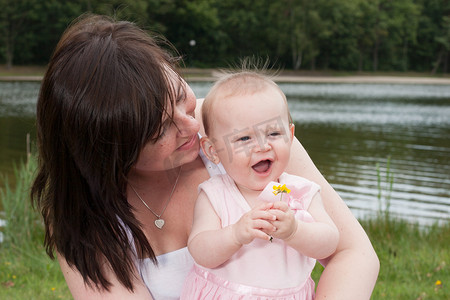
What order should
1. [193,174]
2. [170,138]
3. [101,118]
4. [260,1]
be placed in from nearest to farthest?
[101,118], [170,138], [193,174], [260,1]

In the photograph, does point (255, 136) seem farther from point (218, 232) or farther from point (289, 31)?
point (289, 31)

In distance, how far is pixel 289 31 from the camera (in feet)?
156

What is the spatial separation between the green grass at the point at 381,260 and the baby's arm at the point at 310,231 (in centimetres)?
169

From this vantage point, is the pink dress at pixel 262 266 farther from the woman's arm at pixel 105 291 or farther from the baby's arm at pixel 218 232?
the woman's arm at pixel 105 291

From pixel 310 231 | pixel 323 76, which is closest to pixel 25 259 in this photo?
pixel 310 231

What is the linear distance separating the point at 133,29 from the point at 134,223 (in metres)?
0.57

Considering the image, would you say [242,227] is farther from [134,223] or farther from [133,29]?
[133,29]

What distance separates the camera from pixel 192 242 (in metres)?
1.59

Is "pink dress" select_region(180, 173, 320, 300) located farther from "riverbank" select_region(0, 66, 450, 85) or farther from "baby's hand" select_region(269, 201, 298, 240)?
"riverbank" select_region(0, 66, 450, 85)

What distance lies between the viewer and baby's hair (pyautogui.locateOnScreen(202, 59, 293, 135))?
1.62 m

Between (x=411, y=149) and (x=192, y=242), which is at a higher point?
(x=192, y=242)

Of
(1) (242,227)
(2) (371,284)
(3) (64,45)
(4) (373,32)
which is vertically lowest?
(4) (373,32)

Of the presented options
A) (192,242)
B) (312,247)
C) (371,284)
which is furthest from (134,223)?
(371,284)

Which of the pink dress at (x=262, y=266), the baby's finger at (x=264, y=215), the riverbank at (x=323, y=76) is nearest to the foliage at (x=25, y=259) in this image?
the pink dress at (x=262, y=266)
